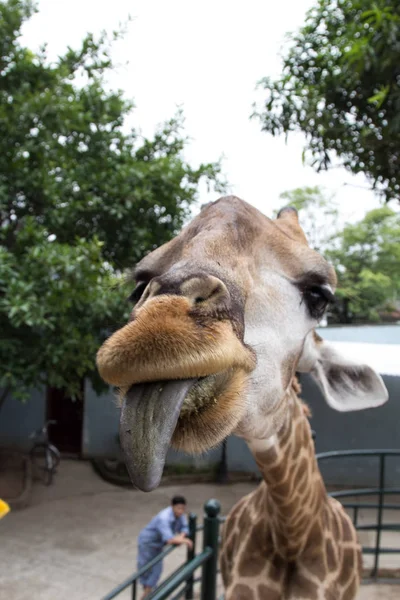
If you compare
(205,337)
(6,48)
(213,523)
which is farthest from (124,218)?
(205,337)

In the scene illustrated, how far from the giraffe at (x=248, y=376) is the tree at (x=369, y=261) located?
15746 millimetres

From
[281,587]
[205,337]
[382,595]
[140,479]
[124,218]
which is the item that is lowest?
[382,595]

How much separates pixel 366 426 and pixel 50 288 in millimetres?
7087

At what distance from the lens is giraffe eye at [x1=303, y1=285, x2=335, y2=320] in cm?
141

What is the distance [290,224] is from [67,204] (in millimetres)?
4693

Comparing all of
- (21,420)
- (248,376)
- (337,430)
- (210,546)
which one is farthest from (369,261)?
(248,376)

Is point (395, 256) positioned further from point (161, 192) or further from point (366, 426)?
point (161, 192)

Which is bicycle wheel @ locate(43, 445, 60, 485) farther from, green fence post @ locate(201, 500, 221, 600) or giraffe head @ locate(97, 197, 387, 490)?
giraffe head @ locate(97, 197, 387, 490)

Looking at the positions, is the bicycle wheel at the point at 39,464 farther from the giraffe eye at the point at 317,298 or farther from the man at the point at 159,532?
the giraffe eye at the point at 317,298

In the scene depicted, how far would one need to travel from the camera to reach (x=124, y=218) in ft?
19.8

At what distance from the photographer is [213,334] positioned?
2.93ft

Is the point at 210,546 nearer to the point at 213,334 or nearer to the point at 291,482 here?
the point at 291,482

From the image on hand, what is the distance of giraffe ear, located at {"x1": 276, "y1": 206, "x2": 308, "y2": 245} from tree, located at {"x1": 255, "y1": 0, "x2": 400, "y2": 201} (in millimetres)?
2594

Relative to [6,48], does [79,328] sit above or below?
below
